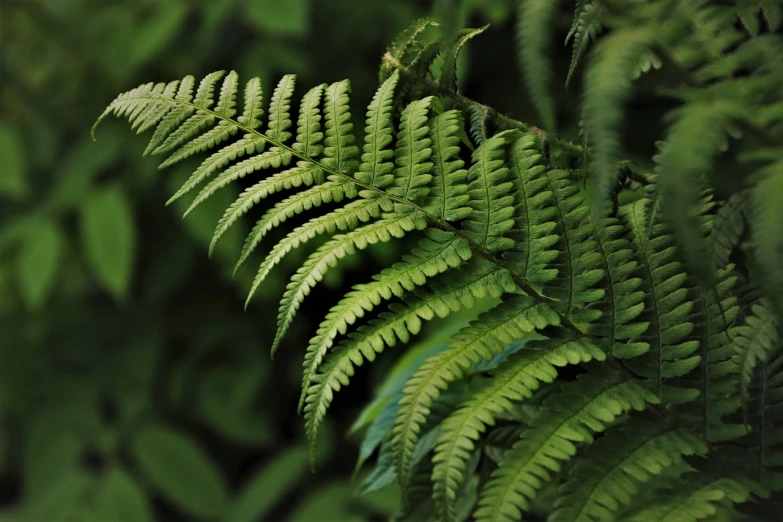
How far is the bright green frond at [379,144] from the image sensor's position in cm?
74

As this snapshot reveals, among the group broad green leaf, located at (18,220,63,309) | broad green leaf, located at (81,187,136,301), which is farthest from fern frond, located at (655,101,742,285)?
broad green leaf, located at (18,220,63,309)

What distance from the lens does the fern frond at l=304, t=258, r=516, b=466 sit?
653 millimetres

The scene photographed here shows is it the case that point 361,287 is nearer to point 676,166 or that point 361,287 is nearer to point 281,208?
point 281,208

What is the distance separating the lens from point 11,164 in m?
2.06

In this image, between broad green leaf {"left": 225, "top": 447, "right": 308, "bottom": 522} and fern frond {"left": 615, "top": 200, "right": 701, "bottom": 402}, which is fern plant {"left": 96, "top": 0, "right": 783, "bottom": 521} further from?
broad green leaf {"left": 225, "top": 447, "right": 308, "bottom": 522}

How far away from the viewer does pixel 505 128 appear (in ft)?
2.65

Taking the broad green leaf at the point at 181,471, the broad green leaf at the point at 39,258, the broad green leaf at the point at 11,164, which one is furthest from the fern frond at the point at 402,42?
the broad green leaf at the point at 181,471

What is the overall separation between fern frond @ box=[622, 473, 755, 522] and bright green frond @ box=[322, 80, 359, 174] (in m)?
0.42

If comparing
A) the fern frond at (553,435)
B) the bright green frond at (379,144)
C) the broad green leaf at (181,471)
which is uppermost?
the bright green frond at (379,144)

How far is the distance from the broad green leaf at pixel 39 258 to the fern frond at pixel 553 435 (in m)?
1.65

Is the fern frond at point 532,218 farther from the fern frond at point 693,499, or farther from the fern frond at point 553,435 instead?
the fern frond at point 693,499

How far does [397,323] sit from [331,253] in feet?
0.30

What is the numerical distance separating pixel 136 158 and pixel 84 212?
228 millimetres

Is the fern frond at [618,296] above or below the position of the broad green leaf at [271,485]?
above
